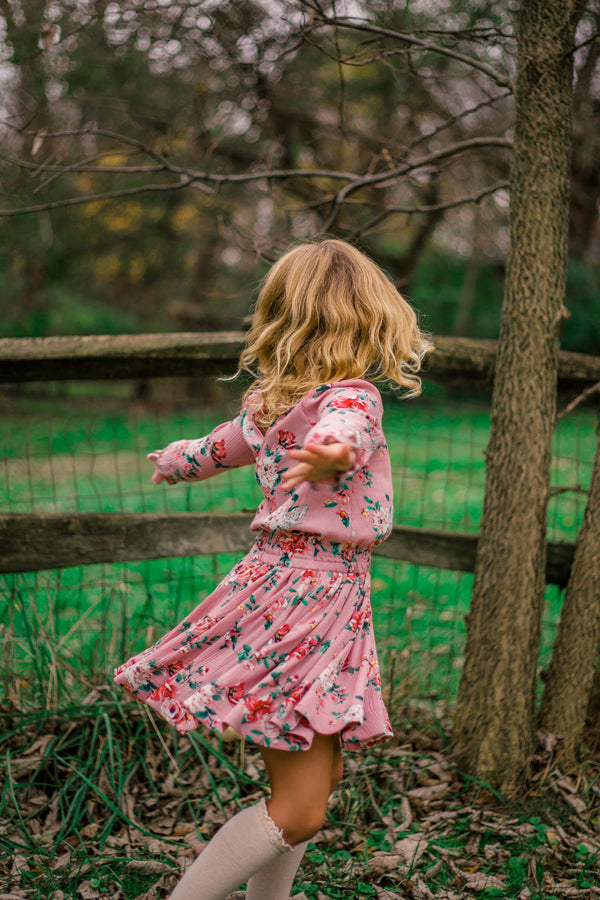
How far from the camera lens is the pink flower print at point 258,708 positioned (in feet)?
5.15

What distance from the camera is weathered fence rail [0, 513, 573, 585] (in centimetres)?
244

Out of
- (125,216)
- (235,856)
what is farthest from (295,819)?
(125,216)

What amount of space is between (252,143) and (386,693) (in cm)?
749

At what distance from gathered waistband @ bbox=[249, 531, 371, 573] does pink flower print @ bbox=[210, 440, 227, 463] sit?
281mm

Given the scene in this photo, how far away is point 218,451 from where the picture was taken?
6.29ft

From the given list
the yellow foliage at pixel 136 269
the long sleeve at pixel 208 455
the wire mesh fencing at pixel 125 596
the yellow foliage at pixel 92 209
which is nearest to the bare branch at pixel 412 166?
the wire mesh fencing at pixel 125 596

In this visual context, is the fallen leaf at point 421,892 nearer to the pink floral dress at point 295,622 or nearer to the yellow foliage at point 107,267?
the pink floral dress at point 295,622

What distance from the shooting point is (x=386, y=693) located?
2.71 m

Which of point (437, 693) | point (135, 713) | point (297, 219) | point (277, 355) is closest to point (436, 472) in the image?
point (297, 219)

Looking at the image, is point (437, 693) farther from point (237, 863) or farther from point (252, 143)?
Answer: point (252, 143)

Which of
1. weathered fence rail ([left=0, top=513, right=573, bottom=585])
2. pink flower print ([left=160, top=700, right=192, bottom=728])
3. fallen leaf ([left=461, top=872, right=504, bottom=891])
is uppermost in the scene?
weathered fence rail ([left=0, top=513, right=573, bottom=585])

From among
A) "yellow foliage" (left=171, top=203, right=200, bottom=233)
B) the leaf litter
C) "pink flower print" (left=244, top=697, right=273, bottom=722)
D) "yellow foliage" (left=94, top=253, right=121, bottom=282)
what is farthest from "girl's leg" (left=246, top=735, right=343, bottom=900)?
"yellow foliage" (left=171, top=203, right=200, bottom=233)

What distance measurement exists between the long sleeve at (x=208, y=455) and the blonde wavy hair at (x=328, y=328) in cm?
10

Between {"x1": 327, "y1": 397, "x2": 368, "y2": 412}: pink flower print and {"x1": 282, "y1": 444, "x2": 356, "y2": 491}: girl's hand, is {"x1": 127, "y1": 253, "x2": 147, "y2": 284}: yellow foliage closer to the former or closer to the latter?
{"x1": 327, "y1": 397, "x2": 368, "y2": 412}: pink flower print
